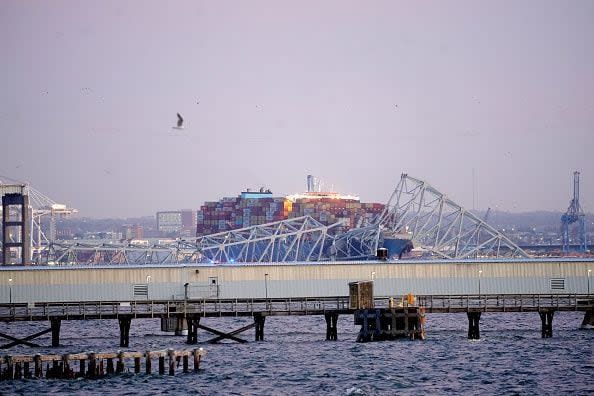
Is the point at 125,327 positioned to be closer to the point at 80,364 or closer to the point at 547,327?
the point at 80,364

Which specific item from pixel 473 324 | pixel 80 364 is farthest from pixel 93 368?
pixel 473 324

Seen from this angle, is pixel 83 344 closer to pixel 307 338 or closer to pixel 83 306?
pixel 83 306

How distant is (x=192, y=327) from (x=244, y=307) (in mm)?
4084

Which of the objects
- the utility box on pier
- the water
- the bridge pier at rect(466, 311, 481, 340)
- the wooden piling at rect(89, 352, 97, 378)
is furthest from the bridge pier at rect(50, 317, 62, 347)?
the bridge pier at rect(466, 311, 481, 340)

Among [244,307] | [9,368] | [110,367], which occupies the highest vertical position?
[244,307]

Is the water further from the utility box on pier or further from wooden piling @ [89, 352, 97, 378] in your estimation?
the utility box on pier

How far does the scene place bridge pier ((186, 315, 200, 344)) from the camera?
313ft

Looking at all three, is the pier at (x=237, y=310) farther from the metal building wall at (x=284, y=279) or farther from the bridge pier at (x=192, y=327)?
the metal building wall at (x=284, y=279)

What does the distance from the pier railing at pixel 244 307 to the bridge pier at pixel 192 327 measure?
0.46m

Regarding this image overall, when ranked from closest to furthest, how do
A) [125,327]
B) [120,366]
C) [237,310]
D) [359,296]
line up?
[120,366] < [125,327] < [237,310] < [359,296]

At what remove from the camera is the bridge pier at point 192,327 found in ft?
313

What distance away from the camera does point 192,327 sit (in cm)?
9600

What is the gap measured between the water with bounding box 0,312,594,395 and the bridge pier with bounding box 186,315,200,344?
79cm

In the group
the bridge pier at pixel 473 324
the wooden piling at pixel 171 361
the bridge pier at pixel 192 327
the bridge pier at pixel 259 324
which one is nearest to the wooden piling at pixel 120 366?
the wooden piling at pixel 171 361
